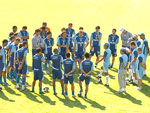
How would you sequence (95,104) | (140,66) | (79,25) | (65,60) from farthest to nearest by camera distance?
(79,25) < (140,66) < (65,60) < (95,104)

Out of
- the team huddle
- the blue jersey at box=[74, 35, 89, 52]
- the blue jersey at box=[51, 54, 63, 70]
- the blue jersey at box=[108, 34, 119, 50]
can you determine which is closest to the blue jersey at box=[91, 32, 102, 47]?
the team huddle

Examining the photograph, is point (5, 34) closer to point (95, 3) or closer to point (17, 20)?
point (17, 20)

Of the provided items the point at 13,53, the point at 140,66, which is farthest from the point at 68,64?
the point at 140,66

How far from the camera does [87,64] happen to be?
13.7 metres

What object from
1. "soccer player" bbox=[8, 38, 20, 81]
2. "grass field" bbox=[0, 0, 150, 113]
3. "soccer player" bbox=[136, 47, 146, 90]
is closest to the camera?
"grass field" bbox=[0, 0, 150, 113]

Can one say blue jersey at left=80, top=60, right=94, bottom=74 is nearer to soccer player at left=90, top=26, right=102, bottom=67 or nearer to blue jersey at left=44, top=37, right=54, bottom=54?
blue jersey at left=44, top=37, right=54, bottom=54

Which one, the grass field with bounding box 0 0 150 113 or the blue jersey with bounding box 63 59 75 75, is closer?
the grass field with bounding box 0 0 150 113

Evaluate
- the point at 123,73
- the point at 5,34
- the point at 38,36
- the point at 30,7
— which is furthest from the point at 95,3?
the point at 123,73

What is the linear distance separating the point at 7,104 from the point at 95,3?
2668 centimetres

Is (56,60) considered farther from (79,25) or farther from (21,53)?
(79,25)

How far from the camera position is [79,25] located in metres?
31.9

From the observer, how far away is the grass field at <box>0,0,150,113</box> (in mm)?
13086

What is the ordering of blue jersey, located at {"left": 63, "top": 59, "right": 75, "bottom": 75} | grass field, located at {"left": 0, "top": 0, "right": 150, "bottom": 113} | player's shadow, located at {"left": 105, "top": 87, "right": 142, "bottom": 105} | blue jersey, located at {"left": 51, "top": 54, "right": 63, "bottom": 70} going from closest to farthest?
grass field, located at {"left": 0, "top": 0, "right": 150, "bottom": 113}, blue jersey, located at {"left": 63, "top": 59, "right": 75, "bottom": 75}, player's shadow, located at {"left": 105, "top": 87, "right": 142, "bottom": 105}, blue jersey, located at {"left": 51, "top": 54, "right": 63, "bottom": 70}

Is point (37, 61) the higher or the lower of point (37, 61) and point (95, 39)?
the lower
